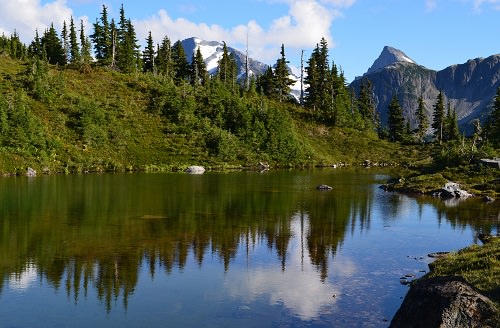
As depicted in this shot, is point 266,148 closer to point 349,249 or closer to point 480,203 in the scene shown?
point 480,203

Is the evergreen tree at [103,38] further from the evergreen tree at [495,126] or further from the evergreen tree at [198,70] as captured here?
the evergreen tree at [495,126]

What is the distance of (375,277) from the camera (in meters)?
22.4

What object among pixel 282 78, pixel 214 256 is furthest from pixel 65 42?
pixel 214 256

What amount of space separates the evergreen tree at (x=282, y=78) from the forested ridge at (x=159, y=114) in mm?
320

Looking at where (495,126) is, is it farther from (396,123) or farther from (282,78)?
(282,78)

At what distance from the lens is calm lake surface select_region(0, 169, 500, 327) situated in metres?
17.5

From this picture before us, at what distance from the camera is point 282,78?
472 ft

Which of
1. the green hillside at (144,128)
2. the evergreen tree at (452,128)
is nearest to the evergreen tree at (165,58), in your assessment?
the green hillside at (144,128)

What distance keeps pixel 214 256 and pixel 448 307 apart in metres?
15.2

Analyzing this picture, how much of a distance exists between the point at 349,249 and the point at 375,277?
5.91 m

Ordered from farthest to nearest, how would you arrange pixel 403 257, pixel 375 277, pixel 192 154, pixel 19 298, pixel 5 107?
pixel 192 154
pixel 5 107
pixel 403 257
pixel 375 277
pixel 19 298

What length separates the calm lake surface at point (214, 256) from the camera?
17484 millimetres

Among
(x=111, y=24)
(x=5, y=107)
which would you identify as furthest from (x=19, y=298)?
(x=111, y=24)

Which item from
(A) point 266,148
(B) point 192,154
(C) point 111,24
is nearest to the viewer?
(B) point 192,154
